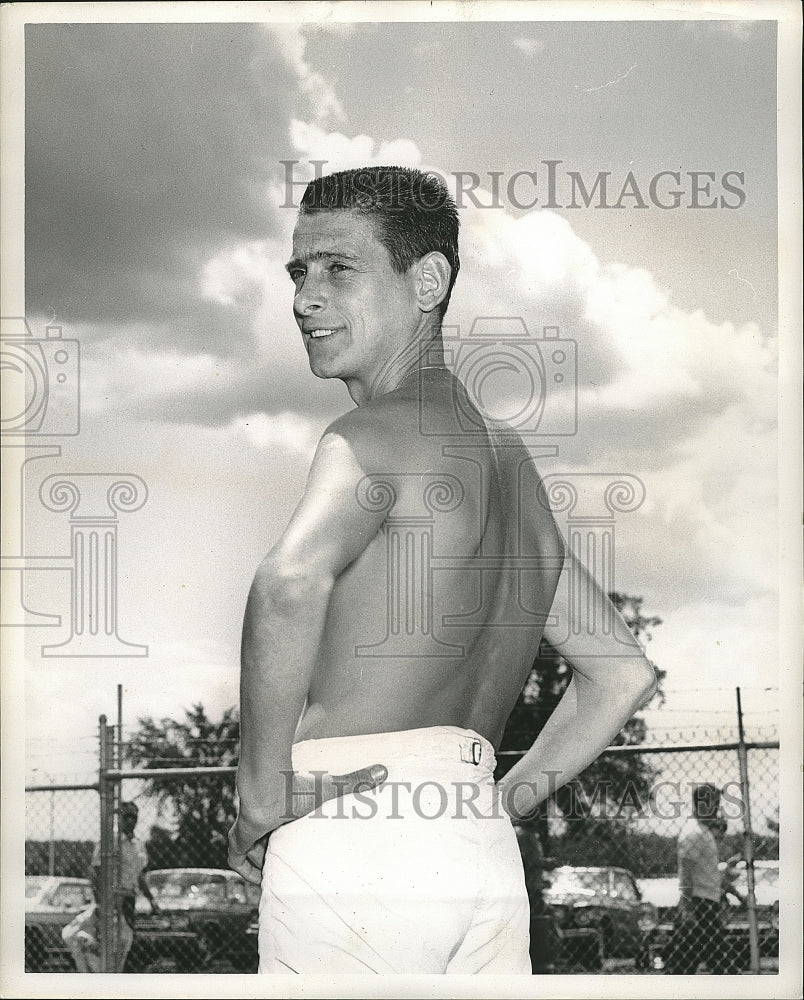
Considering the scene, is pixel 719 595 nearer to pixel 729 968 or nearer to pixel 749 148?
pixel 729 968

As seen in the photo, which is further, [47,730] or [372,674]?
[47,730]

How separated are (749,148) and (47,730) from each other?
2319mm

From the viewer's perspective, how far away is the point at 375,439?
283cm

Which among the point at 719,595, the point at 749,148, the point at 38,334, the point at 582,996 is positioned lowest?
the point at 582,996

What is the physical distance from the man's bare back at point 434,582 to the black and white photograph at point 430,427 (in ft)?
0.04

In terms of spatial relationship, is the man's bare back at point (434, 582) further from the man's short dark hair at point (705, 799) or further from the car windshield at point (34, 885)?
the car windshield at point (34, 885)

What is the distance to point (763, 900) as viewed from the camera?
2918mm

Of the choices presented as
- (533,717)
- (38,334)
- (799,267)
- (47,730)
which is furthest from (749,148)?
(47,730)

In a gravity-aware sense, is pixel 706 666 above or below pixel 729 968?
above

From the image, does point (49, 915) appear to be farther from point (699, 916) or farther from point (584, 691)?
point (699, 916)

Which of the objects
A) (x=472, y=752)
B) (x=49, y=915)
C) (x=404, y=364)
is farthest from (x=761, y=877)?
(x=49, y=915)

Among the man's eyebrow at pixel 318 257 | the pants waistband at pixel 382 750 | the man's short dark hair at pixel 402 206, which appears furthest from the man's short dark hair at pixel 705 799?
the man's eyebrow at pixel 318 257

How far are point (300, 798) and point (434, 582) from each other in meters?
0.59

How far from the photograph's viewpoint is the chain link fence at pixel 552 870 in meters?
2.91
